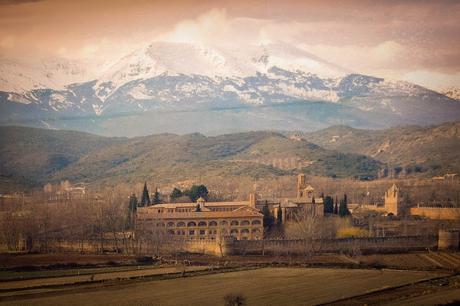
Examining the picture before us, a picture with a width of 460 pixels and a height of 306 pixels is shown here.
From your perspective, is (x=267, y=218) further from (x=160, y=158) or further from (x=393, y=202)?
(x=160, y=158)

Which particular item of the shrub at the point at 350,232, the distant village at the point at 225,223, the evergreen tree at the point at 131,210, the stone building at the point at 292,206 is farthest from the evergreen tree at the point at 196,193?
the shrub at the point at 350,232

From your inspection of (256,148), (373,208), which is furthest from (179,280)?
(256,148)

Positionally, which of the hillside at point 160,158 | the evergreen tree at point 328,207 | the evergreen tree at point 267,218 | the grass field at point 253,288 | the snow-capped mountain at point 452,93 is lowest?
the grass field at point 253,288

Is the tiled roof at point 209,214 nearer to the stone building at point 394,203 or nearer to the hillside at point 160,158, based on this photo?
the stone building at point 394,203

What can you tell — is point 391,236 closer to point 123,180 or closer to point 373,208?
point 373,208

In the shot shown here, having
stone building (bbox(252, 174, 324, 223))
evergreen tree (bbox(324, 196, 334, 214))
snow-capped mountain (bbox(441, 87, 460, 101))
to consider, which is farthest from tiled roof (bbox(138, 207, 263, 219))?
snow-capped mountain (bbox(441, 87, 460, 101))

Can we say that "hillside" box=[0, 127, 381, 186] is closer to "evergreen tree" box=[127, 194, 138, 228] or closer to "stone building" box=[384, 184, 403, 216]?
"stone building" box=[384, 184, 403, 216]
